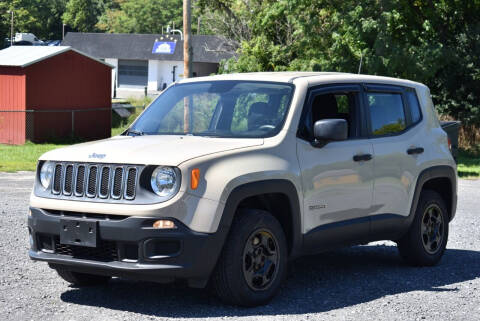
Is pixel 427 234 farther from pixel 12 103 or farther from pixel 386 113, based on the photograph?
pixel 12 103

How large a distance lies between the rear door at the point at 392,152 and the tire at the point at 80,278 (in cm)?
250

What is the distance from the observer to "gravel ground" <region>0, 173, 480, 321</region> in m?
7.12

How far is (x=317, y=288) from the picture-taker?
27.0ft

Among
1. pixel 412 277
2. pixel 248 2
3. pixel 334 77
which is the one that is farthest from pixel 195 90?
pixel 248 2

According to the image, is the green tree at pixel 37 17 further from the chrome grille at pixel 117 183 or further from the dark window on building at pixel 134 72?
the chrome grille at pixel 117 183

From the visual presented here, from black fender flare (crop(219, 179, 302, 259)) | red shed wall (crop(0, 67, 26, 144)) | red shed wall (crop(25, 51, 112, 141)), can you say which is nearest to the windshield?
black fender flare (crop(219, 179, 302, 259))

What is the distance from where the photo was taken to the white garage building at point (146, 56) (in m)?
89.5

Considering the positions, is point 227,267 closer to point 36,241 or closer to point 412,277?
point 36,241

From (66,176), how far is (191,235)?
45.9 inches

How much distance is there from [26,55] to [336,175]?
96.1ft

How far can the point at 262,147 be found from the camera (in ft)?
24.3

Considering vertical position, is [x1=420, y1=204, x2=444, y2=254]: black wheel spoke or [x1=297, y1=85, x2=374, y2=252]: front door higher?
[x1=297, y1=85, x2=374, y2=252]: front door

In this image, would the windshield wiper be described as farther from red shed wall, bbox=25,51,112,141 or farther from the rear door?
red shed wall, bbox=25,51,112,141

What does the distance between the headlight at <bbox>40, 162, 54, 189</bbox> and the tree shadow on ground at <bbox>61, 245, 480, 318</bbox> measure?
3.13 ft
